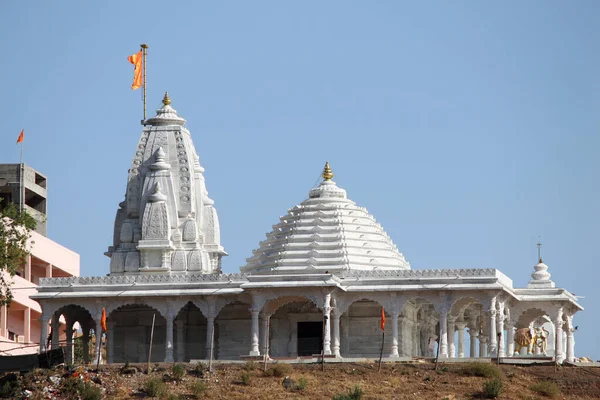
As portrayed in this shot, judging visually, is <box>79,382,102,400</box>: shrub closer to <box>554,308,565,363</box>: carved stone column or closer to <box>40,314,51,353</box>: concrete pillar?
<box>40,314,51,353</box>: concrete pillar

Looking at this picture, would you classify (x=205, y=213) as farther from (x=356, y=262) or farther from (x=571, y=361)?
(x=571, y=361)

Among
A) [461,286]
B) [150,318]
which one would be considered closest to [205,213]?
[150,318]

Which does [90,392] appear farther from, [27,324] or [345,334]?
[27,324]

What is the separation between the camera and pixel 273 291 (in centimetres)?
8225

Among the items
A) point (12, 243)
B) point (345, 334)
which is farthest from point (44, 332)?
point (345, 334)

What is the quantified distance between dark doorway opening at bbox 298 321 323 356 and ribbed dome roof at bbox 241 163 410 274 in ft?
8.99

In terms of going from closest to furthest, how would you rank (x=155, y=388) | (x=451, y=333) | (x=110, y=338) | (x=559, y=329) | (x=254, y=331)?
(x=155, y=388) → (x=254, y=331) → (x=110, y=338) → (x=559, y=329) → (x=451, y=333)

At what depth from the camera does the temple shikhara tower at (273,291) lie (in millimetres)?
82938

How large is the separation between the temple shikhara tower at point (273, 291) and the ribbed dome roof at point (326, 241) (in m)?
0.08

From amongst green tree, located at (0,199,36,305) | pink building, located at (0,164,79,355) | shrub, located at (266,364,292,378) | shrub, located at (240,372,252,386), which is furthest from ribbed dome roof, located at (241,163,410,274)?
pink building, located at (0,164,79,355)

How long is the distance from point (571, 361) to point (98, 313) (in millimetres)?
22795

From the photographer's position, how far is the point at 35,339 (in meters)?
108

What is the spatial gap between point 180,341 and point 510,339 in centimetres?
1641

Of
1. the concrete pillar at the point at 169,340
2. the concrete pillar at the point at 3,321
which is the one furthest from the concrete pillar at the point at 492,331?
the concrete pillar at the point at 3,321
